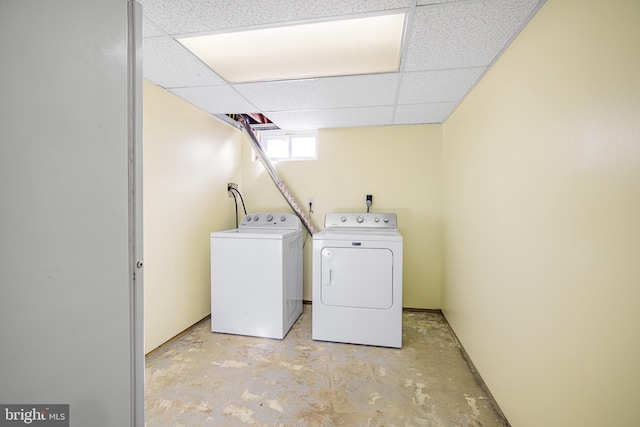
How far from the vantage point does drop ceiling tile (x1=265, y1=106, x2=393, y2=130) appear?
2486 mm

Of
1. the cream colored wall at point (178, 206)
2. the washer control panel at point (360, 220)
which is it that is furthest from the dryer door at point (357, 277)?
the cream colored wall at point (178, 206)

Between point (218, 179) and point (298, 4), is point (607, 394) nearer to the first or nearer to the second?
point (298, 4)

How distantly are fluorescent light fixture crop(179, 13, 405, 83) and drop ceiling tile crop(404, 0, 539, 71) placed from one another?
0.15m

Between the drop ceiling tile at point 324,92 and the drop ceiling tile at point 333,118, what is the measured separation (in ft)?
0.41

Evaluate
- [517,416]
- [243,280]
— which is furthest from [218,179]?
[517,416]

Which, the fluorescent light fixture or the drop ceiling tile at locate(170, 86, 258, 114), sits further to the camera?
the drop ceiling tile at locate(170, 86, 258, 114)

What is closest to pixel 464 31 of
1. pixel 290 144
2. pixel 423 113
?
pixel 423 113

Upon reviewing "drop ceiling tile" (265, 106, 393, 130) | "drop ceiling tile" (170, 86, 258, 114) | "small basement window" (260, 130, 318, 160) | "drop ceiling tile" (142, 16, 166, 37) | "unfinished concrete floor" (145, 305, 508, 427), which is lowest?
"unfinished concrete floor" (145, 305, 508, 427)

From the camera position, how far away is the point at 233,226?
3197 millimetres

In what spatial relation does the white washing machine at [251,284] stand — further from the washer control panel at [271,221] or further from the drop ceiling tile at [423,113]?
the drop ceiling tile at [423,113]

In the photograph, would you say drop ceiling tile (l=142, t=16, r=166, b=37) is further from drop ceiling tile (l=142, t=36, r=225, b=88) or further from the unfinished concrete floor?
the unfinished concrete floor

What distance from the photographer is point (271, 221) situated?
293 cm

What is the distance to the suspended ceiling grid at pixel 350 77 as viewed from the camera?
119 centimetres

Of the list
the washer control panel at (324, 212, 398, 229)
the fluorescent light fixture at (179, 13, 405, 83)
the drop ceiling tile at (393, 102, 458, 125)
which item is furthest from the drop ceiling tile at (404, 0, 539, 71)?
the washer control panel at (324, 212, 398, 229)
